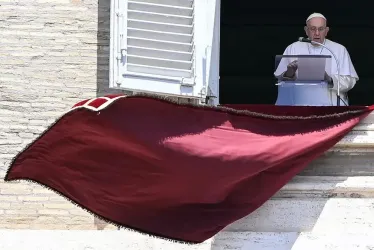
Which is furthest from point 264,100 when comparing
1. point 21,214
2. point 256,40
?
point 21,214

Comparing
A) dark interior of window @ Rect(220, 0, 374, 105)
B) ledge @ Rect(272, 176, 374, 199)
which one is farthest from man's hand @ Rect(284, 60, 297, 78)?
dark interior of window @ Rect(220, 0, 374, 105)

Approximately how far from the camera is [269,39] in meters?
11.7

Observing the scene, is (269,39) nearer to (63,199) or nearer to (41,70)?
(41,70)

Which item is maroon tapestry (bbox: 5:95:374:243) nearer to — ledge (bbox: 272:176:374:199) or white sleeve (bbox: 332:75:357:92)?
ledge (bbox: 272:176:374:199)

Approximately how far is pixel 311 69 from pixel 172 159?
1.06 metres

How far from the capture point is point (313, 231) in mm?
7148

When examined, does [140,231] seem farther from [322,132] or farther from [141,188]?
[322,132]

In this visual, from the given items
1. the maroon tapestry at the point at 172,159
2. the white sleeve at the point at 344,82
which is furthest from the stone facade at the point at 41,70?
the white sleeve at the point at 344,82

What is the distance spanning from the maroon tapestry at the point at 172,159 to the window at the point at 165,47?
29.6 inches

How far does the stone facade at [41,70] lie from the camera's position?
784cm

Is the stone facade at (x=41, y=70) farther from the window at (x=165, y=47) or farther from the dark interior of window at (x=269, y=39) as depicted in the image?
the dark interior of window at (x=269, y=39)

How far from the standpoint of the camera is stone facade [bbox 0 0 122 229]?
7840 millimetres

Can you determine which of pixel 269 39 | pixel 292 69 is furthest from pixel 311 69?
pixel 269 39

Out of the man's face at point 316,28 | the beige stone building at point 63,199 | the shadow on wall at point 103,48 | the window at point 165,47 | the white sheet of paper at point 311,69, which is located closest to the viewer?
the beige stone building at point 63,199
